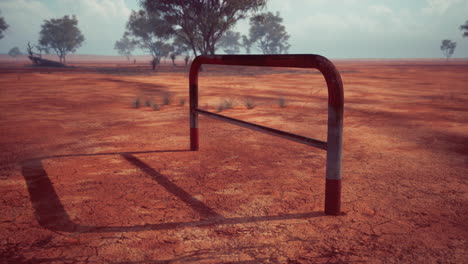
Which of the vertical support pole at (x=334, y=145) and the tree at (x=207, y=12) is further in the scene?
the tree at (x=207, y=12)

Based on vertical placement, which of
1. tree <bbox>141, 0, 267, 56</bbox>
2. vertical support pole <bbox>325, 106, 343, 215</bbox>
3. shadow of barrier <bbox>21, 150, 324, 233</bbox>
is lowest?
shadow of barrier <bbox>21, 150, 324, 233</bbox>

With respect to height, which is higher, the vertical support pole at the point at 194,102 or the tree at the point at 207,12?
the tree at the point at 207,12

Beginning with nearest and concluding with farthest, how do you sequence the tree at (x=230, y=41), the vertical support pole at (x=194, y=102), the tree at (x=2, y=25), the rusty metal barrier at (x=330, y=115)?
1. the rusty metal barrier at (x=330, y=115)
2. the vertical support pole at (x=194, y=102)
3. the tree at (x=2, y=25)
4. the tree at (x=230, y=41)

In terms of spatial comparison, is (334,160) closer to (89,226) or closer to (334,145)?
(334,145)

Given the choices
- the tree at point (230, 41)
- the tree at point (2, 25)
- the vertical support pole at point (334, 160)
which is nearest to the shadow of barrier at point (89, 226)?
the vertical support pole at point (334, 160)

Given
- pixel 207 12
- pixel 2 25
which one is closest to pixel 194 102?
pixel 207 12

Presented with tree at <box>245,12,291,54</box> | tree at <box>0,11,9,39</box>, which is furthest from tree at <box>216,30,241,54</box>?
tree at <box>0,11,9,39</box>

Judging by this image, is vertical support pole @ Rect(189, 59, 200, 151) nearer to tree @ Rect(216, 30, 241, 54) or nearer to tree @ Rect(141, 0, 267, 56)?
tree @ Rect(141, 0, 267, 56)

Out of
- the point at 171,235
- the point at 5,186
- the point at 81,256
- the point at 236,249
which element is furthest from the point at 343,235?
the point at 5,186

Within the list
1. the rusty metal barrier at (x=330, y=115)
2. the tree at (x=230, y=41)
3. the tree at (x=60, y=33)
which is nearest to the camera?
the rusty metal barrier at (x=330, y=115)

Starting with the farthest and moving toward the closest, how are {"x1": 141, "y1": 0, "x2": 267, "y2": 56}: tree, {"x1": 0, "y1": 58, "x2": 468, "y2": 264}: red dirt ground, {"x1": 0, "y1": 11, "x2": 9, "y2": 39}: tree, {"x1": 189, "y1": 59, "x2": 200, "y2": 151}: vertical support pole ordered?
{"x1": 0, "y1": 11, "x2": 9, "y2": 39}: tree
{"x1": 141, "y1": 0, "x2": 267, "y2": 56}: tree
{"x1": 189, "y1": 59, "x2": 200, "y2": 151}: vertical support pole
{"x1": 0, "y1": 58, "x2": 468, "y2": 264}: red dirt ground


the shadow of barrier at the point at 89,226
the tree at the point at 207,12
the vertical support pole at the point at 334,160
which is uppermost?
the tree at the point at 207,12

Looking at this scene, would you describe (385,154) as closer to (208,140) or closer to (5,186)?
(208,140)

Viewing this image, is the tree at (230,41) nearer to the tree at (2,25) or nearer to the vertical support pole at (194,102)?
the tree at (2,25)
